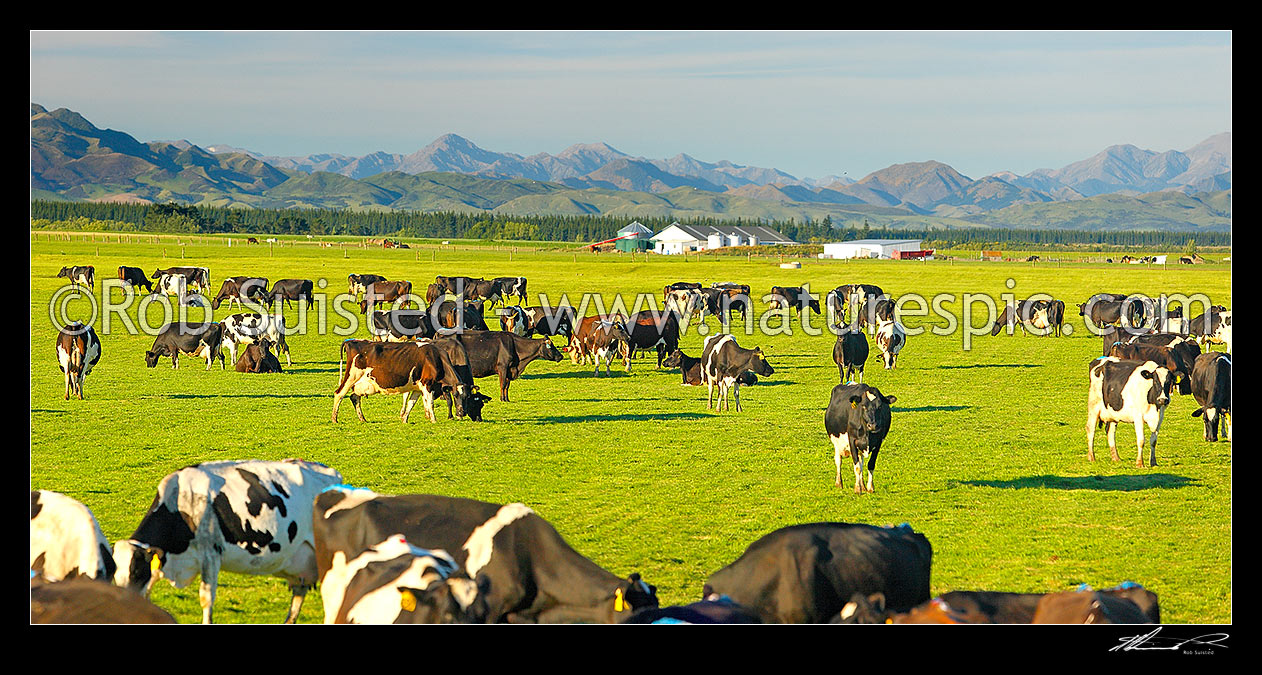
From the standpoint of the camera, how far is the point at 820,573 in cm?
883

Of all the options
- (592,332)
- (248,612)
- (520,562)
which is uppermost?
(592,332)

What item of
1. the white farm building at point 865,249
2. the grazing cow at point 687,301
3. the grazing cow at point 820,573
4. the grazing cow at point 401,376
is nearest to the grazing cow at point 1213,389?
the grazing cow at point 820,573

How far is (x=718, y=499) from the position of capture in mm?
14938

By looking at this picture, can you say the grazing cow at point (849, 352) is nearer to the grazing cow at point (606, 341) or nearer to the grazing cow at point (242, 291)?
the grazing cow at point (606, 341)

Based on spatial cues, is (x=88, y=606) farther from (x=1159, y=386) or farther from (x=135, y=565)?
(x=1159, y=386)

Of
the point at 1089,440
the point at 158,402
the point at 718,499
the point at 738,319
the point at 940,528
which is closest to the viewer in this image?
the point at 940,528

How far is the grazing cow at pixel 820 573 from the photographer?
8773 millimetres

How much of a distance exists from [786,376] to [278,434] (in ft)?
48.8

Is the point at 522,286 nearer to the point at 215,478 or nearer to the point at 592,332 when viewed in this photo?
the point at 592,332

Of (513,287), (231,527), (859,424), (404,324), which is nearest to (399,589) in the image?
(231,527)

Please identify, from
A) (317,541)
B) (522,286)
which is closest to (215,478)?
(317,541)

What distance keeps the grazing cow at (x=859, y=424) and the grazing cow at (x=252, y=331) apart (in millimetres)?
20123

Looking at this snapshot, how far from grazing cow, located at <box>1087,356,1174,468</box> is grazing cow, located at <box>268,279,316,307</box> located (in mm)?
39394

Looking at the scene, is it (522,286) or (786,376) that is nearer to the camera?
(786,376)
